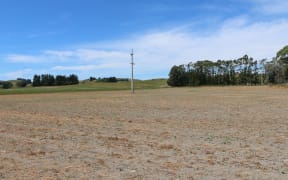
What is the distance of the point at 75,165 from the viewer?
7148mm

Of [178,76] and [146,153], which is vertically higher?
[178,76]

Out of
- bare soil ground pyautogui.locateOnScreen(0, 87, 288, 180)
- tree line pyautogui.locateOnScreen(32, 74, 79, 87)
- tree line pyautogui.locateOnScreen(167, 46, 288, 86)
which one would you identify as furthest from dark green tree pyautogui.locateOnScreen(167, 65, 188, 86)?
bare soil ground pyautogui.locateOnScreen(0, 87, 288, 180)

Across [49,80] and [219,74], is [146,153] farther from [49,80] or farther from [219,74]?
[49,80]

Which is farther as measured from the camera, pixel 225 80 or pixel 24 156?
pixel 225 80

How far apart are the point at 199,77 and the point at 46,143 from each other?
133571mm

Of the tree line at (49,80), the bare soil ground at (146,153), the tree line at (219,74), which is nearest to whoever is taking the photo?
the bare soil ground at (146,153)

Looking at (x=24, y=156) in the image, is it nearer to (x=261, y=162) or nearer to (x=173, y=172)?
(x=173, y=172)

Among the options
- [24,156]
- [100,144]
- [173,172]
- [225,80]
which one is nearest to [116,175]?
[173,172]

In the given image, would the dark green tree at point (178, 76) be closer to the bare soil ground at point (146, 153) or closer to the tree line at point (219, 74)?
the tree line at point (219, 74)

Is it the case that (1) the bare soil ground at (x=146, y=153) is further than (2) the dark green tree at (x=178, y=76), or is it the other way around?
(2) the dark green tree at (x=178, y=76)

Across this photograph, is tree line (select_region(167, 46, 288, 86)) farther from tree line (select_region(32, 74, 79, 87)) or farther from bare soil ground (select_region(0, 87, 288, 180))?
bare soil ground (select_region(0, 87, 288, 180))

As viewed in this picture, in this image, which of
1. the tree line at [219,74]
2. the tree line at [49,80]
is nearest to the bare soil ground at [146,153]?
the tree line at [219,74]

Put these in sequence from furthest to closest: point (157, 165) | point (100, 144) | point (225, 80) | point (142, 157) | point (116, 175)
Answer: point (225, 80)
point (100, 144)
point (142, 157)
point (157, 165)
point (116, 175)

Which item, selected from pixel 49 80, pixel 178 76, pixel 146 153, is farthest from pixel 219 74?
pixel 146 153
